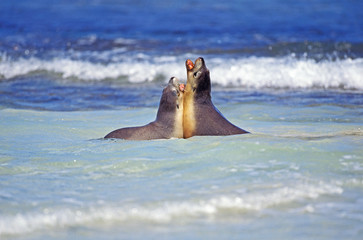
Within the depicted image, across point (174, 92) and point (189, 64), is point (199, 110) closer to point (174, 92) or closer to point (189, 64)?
point (174, 92)

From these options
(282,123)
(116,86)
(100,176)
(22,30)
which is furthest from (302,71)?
(22,30)

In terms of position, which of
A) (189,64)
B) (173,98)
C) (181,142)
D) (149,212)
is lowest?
(149,212)

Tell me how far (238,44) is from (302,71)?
399 cm

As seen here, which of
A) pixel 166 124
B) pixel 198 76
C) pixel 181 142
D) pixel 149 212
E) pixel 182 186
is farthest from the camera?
pixel 198 76

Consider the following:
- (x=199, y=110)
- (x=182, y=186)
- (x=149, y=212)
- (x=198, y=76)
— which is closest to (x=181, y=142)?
(x=199, y=110)

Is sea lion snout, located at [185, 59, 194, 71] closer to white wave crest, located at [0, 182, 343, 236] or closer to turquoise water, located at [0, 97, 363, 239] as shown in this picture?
turquoise water, located at [0, 97, 363, 239]

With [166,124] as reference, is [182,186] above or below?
below

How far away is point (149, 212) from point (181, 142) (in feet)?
6.52

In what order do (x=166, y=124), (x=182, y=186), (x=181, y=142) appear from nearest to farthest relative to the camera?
1. (x=182, y=186)
2. (x=181, y=142)
3. (x=166, y=124)

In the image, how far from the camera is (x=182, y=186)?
464cm

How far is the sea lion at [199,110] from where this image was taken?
636 cm

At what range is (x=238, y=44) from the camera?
16.2 meters

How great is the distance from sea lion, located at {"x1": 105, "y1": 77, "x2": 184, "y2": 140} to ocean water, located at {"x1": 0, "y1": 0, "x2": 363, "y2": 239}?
8.7 inches

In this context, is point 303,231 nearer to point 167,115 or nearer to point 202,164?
point 202,164
